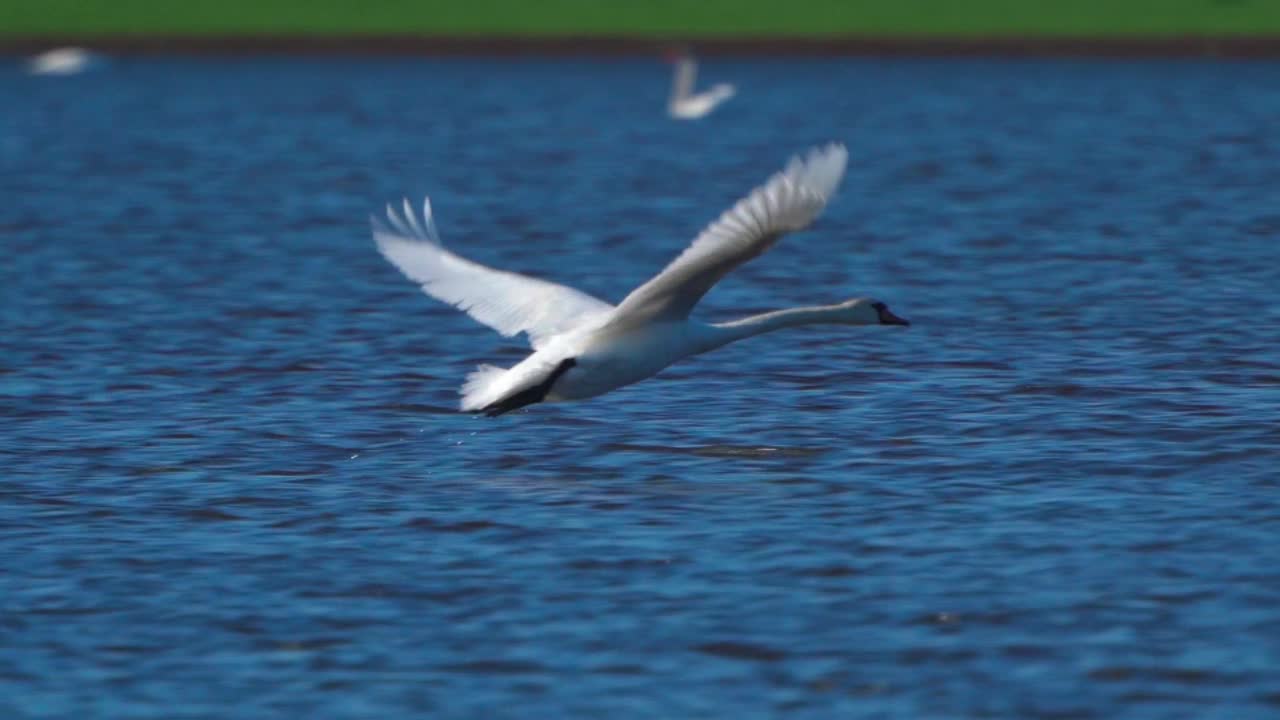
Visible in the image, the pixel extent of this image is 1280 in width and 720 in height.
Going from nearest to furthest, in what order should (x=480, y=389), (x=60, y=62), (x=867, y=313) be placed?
(x=480, y=389), (x=867, y=313), (x=60, y=62)

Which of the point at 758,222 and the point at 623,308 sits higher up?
→ the point at 758,222

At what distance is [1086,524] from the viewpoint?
11.1 meters

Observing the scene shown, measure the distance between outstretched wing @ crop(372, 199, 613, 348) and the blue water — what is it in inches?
28.3

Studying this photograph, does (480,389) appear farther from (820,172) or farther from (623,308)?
(820,172)

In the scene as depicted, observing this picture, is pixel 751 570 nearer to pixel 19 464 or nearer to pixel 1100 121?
pixel 19 464

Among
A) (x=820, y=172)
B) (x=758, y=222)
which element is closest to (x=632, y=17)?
(x=758, y=222)

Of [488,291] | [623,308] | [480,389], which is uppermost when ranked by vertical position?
[623,308]

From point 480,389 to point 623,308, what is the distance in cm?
94

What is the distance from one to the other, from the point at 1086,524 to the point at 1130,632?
76.3 inches

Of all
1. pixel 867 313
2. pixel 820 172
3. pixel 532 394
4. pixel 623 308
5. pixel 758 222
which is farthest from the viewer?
pixel 867 313

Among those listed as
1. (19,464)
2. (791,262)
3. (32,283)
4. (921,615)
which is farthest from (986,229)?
(921,615)

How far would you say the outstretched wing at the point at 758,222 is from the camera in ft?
34.1

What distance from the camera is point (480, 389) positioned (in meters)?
12.6

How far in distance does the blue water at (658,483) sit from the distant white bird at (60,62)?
121 ft
